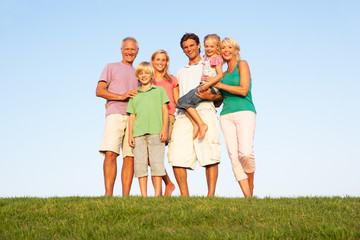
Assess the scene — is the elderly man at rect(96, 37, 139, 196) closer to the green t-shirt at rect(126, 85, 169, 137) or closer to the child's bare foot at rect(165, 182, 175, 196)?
the green t-shirt at rect(126, 85, 169, 137)

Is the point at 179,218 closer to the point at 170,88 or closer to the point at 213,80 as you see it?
the point at 213,80

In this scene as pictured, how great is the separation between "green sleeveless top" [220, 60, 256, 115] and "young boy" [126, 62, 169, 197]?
1.11 metres

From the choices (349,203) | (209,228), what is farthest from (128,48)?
(349,203)

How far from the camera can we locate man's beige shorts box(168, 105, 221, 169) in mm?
7918

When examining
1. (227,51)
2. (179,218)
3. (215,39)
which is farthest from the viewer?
(215,39)

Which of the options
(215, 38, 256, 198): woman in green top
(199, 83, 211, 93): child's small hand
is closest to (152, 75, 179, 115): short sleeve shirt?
(199, 83, 211, 93): child's small hand

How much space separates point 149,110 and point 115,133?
38.2 inches

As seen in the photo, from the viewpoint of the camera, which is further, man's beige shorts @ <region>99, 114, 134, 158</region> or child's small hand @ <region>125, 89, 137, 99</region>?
man's beige shorts @ <region>99, 114, 134, 158</region>

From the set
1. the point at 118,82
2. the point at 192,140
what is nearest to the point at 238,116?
the point at 192,140

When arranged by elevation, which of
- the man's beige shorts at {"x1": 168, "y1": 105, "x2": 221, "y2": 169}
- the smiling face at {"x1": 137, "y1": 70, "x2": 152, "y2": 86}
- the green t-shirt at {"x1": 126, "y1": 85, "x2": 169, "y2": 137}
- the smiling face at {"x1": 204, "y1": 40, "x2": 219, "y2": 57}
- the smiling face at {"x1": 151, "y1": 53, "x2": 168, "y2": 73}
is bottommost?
the man's beige shorts at {"x1": 168, "y1": 105, "x2": 221, "y2": 169}

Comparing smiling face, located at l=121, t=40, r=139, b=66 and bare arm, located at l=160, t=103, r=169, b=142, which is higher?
smiling face, located at l=121, t=40, r=139, b=66

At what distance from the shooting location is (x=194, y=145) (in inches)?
316

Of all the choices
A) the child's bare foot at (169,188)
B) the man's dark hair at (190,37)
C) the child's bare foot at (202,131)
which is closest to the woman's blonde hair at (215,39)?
the man's dark hair at (190,37)

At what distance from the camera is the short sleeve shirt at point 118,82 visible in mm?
8656
